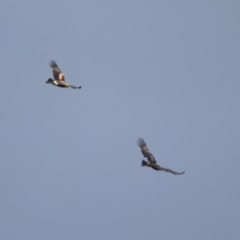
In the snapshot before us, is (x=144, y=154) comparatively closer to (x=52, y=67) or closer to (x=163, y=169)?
(x=163, y=169)

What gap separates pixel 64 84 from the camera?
95.1 metres

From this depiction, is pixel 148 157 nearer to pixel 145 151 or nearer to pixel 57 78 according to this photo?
pixel 145 151

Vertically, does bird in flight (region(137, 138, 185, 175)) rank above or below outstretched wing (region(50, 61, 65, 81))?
below

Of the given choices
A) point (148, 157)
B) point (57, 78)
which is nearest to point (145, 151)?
point (148, 157)

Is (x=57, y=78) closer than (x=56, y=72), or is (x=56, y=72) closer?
(x=57, y=78)

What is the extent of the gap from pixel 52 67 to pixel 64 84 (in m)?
3.41

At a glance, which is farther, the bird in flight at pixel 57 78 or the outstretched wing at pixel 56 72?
the outstretched wing at pixel 56 72

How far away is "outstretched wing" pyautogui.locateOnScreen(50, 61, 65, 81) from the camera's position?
96.1 m

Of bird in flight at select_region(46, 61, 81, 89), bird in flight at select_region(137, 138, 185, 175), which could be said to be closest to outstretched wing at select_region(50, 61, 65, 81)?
bird in flight at select_region(46, 61, 81, 89)

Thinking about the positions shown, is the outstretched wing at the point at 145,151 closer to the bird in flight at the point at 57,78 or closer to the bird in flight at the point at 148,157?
the bird in flight at the point at 148,157

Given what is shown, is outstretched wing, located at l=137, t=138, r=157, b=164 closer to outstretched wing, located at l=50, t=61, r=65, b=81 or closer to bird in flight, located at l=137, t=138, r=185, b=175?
bird in flight, located at l=137, t=138, r=185, b=175

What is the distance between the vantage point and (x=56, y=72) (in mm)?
96750

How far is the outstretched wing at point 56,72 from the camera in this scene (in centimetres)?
9612

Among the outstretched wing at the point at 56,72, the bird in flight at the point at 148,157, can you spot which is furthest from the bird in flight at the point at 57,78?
the bird in flight at the point at 148,157
